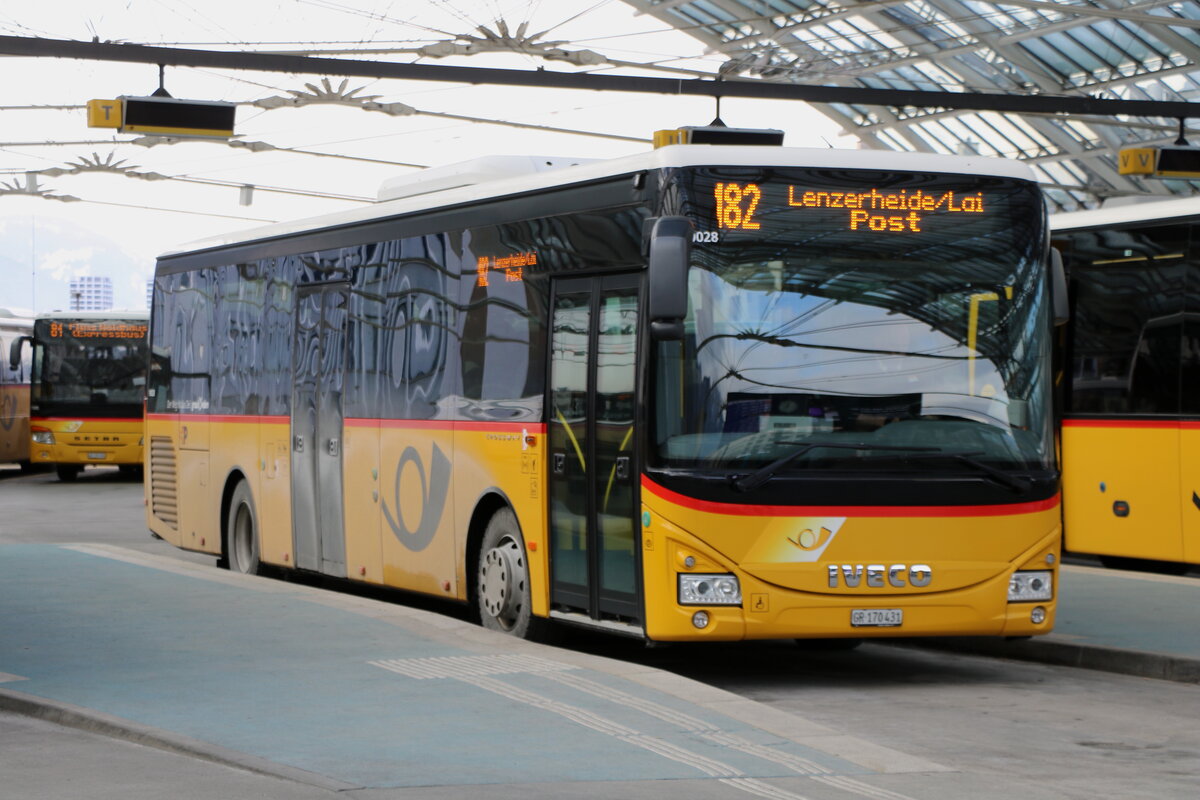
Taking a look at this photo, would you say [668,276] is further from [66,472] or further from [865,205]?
[66,472]

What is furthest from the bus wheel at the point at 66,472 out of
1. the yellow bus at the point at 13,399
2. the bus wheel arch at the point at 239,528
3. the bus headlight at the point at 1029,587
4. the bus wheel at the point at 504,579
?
the bus headlight at the point at 1029,587

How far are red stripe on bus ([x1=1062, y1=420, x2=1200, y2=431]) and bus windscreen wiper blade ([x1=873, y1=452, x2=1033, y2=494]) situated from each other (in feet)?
21.2

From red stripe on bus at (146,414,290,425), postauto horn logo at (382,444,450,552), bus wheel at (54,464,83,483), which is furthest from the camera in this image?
bus wheel at (54,464,83,483)

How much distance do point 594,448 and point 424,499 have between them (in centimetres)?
269

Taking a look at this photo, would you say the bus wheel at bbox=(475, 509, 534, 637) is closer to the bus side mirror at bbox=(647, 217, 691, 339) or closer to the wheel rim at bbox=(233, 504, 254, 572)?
the bus side mirror at bbox=(647, 217, 691, 339)

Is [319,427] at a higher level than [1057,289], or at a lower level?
lower

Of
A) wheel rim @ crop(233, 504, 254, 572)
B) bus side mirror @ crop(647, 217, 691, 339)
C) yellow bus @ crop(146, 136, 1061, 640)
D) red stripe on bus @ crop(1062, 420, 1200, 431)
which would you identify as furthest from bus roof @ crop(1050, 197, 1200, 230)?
bus side mirror @ crop(647, 217, 691, 339)

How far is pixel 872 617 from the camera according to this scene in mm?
10734

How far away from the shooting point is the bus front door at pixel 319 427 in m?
15.4

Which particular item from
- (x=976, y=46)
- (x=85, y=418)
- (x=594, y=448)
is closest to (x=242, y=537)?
(x=594, y=448)

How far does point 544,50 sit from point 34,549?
16.5m

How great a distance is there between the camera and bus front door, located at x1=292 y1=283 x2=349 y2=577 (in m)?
15.4

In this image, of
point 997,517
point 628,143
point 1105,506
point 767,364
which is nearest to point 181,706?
point 767,364

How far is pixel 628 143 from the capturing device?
4153 centimetres
